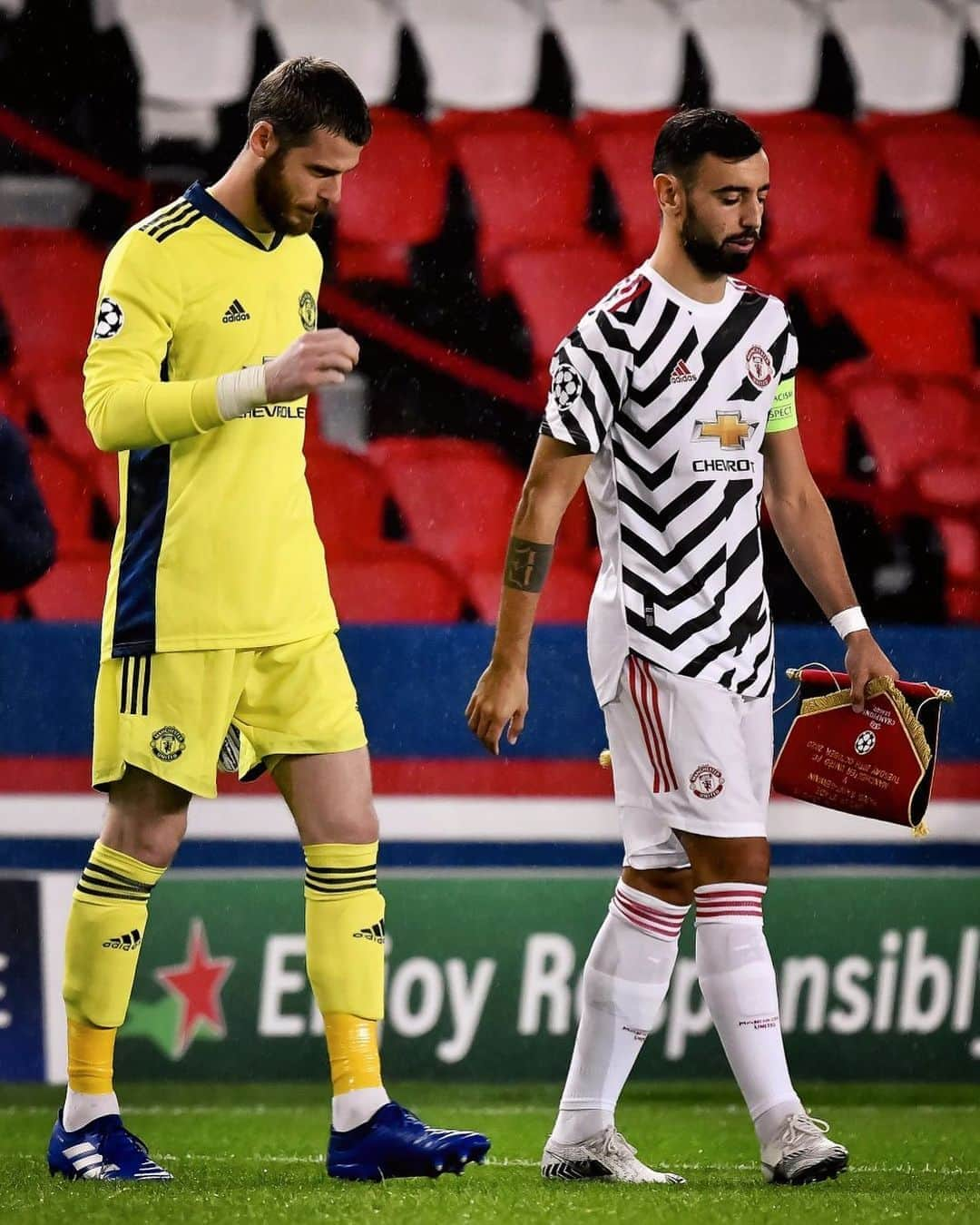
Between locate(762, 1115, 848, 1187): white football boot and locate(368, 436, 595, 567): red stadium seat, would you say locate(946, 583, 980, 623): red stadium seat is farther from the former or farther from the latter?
locate(762, 1115, 848, 1187): white football boot

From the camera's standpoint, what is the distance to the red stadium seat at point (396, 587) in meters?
4.86

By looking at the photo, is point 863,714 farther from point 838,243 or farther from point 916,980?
point 838,243

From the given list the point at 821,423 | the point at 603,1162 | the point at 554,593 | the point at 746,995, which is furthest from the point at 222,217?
the point at 821,423

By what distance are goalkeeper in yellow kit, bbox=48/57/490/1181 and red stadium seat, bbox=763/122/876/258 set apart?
2462mm

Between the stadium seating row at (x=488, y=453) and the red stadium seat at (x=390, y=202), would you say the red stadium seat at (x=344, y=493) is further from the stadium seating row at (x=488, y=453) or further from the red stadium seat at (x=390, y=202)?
the red stadium seat at (x=390, y=202)

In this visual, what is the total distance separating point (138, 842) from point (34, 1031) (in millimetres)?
1774

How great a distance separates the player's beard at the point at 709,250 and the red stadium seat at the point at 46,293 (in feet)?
7.88

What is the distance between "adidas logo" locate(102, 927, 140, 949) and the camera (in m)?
2.89

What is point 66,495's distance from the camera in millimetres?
4938

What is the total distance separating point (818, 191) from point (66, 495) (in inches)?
84.2

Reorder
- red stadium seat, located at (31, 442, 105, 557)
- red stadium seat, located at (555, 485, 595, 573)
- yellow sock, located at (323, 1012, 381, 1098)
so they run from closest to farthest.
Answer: yellow sock, located at (323, 1012, 381, 1098) < red stadium seat, located at (31, 442, 105, 557) < red stadium seat, located at (555, 485, 595, 573)

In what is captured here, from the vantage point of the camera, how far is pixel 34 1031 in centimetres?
446

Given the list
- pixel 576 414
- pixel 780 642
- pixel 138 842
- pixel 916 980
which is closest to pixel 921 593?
pixel 780 642

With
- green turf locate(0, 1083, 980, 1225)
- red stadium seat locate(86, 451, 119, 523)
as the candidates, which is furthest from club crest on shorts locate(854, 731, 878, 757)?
red stadium seat locate(86, 451, 119, 523)
